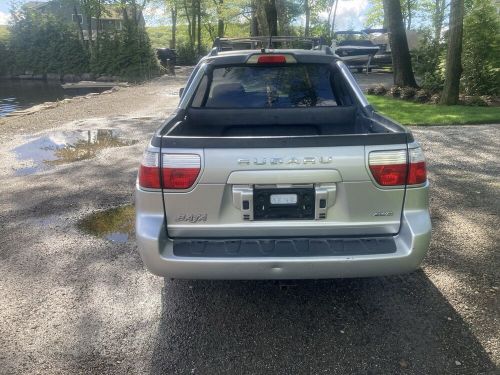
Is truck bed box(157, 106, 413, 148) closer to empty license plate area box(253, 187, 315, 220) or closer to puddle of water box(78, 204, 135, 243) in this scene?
empty license plate area box(253, 187, 315, 220)


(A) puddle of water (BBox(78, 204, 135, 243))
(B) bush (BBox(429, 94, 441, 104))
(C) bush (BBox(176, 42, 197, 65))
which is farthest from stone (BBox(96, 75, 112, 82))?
(A) puddle of water (BBox(78, 204, 135, 243))

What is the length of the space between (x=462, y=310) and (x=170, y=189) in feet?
7.53

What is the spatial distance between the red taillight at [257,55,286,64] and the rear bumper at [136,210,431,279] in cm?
193

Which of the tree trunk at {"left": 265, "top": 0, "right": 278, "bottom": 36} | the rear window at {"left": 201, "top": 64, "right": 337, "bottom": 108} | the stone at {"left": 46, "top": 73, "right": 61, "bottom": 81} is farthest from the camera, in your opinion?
the stone at {"left": 46, "top": 73, "right": 61, "bottom": 81}

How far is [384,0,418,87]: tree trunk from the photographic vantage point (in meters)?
15.0

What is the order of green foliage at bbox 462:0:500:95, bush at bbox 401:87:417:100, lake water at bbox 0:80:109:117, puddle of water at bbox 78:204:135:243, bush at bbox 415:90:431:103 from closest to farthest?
1. puddle of water at bbox 78:204:135:243
2. green foliage at bbox 462:0:500:95
3. bush at bbox 415:90:431:103
4. bush at bbox 401:87:417:100
5. lake water at bbox 0:80:109:117

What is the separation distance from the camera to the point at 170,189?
2.90 metres

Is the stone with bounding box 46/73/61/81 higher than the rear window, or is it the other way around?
the rear window

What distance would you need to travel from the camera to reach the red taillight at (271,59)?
415cm

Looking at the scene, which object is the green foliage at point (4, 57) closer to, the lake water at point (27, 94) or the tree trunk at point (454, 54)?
the lake water at point (27, 94)

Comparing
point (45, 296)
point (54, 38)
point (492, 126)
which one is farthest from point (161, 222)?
point (54, 38)

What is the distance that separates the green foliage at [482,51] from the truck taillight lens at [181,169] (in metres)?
13.2

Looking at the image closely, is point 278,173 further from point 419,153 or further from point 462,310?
point 462,310

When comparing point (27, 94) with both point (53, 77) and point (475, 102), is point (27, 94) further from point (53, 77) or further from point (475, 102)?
point (475, 102)
